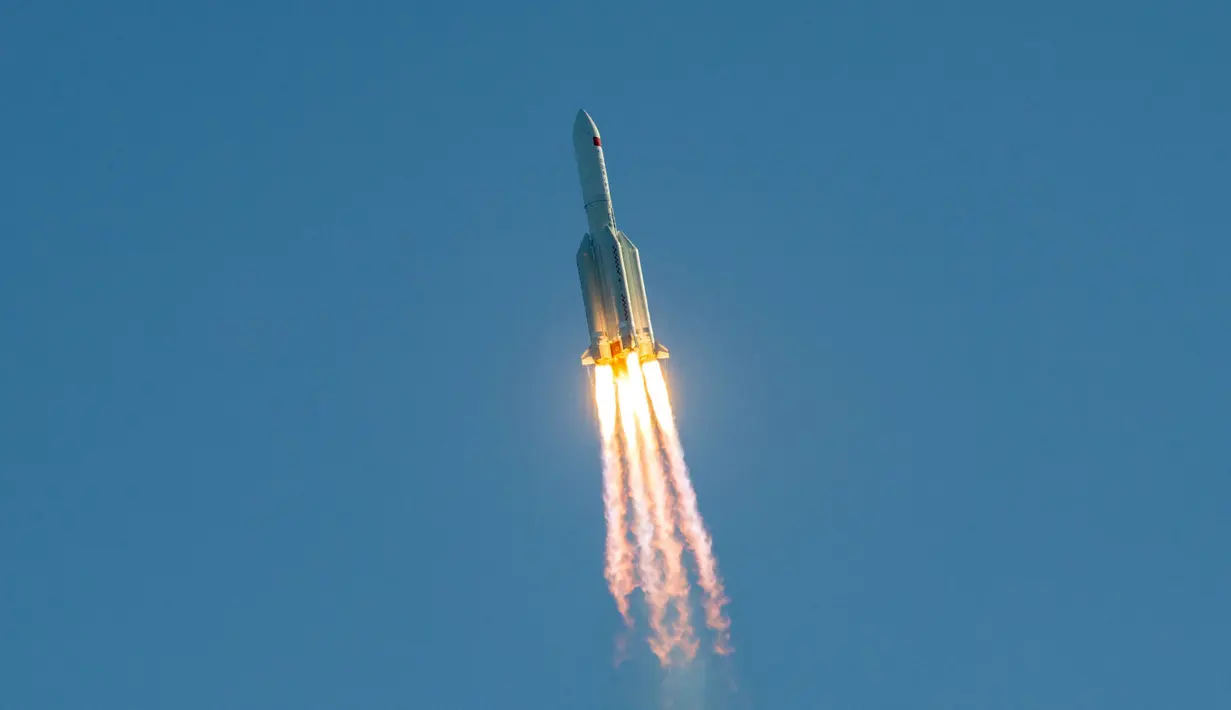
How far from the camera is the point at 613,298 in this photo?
11956 centimetres

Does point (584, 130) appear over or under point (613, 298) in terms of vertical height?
over

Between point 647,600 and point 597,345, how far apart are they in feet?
50.5

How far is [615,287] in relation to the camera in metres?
119

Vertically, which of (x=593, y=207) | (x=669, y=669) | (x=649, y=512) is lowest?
(x=669, y=669)

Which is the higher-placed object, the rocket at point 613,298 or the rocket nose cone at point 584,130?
the rocket nose cone at point 584,130

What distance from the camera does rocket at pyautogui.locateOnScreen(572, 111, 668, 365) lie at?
119 meters

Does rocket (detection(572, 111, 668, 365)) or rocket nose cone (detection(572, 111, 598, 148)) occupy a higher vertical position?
rocket nose cone (detection(572, 111, 598, 148))

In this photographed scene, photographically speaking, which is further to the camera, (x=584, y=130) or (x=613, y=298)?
(x=584, y=130)

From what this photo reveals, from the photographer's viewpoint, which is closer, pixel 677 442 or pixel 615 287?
pixel 615 287

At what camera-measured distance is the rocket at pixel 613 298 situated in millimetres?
119375

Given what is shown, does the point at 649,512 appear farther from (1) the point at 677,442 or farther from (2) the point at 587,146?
(2) the point at 587,146

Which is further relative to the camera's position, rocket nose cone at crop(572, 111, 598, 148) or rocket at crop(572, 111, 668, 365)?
rocket nose cone at crop(572, 111, 598, 148)

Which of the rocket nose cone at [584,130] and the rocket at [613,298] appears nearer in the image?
the rocket at [613,298]

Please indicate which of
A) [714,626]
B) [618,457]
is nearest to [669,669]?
[714,626]
